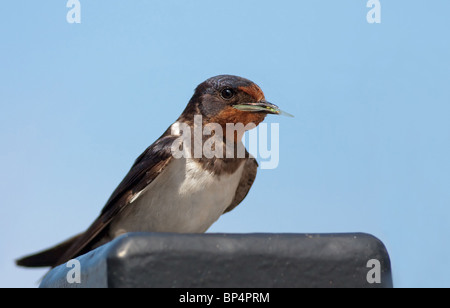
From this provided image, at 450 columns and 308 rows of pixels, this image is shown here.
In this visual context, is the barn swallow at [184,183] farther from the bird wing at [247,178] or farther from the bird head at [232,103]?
the bird wing at [247,178]

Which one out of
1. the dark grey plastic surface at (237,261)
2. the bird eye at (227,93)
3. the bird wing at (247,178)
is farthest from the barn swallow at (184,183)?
the dark grey plastic surface at (237,261)

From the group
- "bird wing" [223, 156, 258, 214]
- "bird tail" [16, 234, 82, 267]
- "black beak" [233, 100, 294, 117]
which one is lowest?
"bird tail" [16, 234, 82, 267]

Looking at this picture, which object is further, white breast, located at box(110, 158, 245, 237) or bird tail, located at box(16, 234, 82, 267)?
bird tail, located at box(16, 234, 82, 267)

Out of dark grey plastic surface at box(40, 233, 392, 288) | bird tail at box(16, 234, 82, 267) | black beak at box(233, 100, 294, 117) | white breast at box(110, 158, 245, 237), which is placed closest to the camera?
dark grey plastic surface at box(40, 233, 392, 288)

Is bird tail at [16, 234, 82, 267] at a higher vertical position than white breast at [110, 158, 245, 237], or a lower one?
lower

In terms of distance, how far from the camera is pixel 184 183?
2955mm

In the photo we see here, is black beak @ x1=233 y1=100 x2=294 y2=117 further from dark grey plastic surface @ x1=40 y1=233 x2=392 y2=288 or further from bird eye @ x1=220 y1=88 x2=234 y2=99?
dark grey plastic surface @ x1=40 y1=233 x2=392 y2=288

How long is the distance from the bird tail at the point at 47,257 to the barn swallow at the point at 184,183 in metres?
0.08

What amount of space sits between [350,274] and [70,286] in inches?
34.0

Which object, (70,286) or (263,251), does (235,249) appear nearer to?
(263,251)

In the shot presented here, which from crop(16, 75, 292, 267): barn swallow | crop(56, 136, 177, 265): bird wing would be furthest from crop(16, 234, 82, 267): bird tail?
crop(56, 136, 177, 265): bird wing

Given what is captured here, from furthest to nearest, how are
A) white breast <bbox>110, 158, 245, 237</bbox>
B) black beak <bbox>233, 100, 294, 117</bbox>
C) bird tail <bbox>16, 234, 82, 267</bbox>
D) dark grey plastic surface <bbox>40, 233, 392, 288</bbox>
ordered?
1. bird tail <bbox>16, 234, 82, 267</bbox>
2. black beak <bbox>233, 100, 294, 117</bbox>
3. white breast <bbox>110, 158, 245, 237</bbox>
4. dark grey plastic surface <bbox>40, 233, 392, 288</bbox>

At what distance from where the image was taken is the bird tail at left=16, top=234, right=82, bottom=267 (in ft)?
10.8
